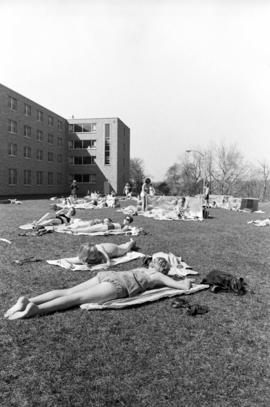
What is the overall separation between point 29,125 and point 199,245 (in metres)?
41.1

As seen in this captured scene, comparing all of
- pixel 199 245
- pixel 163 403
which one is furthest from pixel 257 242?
pixel 163 403

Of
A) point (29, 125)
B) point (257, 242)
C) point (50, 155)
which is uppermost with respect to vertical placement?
point (29, 125)

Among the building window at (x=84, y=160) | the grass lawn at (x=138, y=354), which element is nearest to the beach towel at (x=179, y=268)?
the grass lawn at (x=138, y=354)

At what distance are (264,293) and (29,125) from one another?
148 ft

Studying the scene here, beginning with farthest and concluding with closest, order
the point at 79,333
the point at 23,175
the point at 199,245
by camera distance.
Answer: the point at 23,175 < the point at 199,245 < the point at 79,333

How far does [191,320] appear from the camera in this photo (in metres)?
4.45

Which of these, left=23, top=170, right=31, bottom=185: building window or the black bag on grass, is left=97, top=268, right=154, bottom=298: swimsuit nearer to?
the black bag on grass

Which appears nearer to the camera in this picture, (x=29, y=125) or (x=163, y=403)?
(x=163, y=403)

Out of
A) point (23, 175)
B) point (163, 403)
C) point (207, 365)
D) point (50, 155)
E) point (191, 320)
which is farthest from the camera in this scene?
point (50, 155)

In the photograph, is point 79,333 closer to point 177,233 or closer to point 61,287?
point 61,287

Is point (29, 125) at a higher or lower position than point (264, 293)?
higher

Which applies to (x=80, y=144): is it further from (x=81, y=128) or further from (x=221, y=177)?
(x=221, y=177)

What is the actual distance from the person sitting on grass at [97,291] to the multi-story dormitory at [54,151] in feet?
122

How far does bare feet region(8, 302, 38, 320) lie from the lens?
13.9 ft
